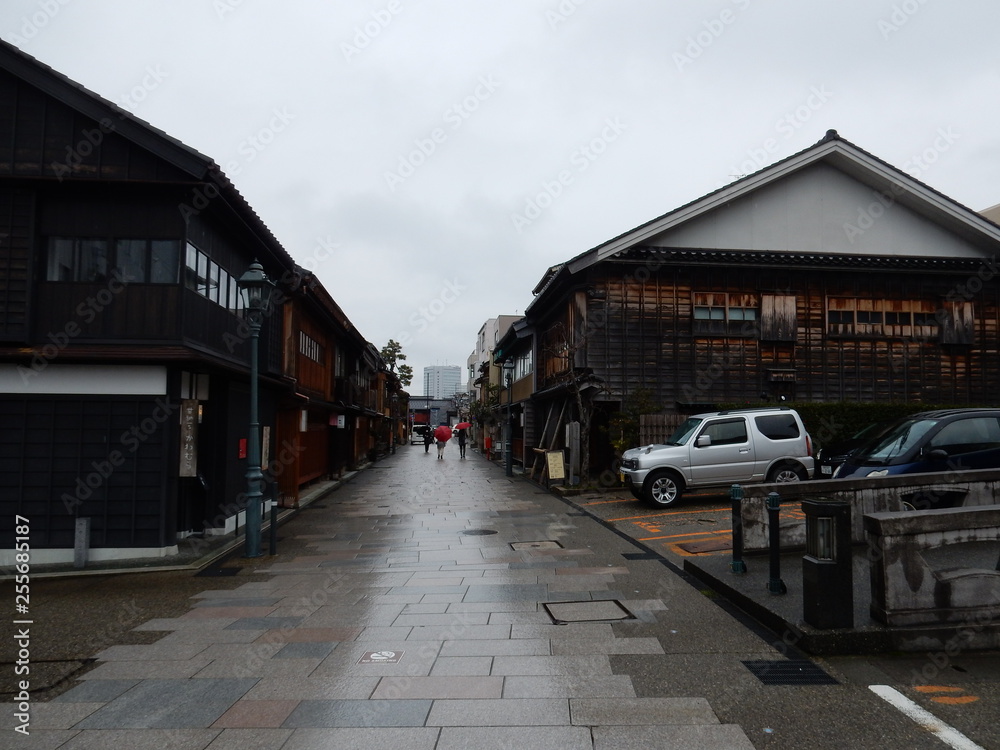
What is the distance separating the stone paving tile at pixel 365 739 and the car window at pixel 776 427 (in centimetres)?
1233

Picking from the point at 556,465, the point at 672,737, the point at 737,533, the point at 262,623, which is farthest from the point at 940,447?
the point at 556,465

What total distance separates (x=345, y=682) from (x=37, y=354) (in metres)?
8.24

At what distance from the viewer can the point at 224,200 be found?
1202cm

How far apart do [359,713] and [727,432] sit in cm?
1197

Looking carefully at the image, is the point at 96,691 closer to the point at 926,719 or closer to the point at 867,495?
the point at 926,719

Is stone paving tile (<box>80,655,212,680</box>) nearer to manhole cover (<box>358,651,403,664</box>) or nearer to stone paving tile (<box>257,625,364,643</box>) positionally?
stone paving tile (<box>257,625,364,643</box>)

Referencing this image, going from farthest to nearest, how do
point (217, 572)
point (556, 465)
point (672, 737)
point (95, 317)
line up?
point (556, 465) → point (95, 317) → point (217, 572) → point (672, 737)

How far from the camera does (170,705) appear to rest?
201 inches

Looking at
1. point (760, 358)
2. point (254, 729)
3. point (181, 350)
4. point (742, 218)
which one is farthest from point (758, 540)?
point (742, 218)

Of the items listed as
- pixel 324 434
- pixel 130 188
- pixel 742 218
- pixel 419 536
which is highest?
pixel 742 218

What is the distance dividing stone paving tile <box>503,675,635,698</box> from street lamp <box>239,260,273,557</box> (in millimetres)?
6928

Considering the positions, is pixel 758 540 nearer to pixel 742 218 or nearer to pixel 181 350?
pixel 181 350

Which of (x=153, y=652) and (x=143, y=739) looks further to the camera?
(x=153, y=652)

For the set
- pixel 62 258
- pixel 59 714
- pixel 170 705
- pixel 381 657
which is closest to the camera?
pixel 59 714
